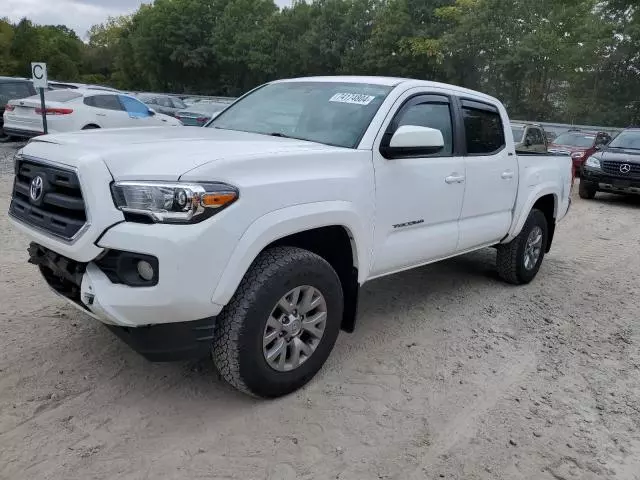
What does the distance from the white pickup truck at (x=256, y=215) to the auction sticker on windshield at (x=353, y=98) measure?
0.05ft

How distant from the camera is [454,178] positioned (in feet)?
14.3

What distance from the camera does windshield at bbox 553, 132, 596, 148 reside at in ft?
54.3

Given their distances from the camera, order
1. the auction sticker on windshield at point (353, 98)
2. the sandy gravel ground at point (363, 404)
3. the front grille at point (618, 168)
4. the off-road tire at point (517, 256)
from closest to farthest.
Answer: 1. the sandy gravel ground at point (363, 404)
2. the auction sticker on windshield at point (353, 98)
3. the off-road tire at point (517, 256)
4. the front grille at point (618, 168)

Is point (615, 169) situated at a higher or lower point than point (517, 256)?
higher

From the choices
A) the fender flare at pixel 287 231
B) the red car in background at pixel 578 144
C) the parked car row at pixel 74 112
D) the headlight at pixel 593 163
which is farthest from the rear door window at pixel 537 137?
the fender flare at pixel 287 231

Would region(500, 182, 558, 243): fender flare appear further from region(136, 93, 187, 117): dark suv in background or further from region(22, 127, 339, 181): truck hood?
region(136, 93, 187, 117): dark suv in background

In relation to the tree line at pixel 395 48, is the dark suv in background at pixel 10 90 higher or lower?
lower

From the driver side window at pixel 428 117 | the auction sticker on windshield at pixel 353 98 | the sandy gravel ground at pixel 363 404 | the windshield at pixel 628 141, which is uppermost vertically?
the auction sticker on windshield at pixel 353 98

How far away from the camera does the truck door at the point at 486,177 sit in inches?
183

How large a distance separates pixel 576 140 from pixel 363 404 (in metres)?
15.8

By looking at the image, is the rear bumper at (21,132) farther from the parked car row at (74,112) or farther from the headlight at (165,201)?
the headlight at (165,201)

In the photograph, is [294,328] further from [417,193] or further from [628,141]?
[628,141]

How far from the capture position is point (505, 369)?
3973 millimetres

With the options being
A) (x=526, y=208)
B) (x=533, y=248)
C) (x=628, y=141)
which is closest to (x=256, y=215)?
(x=526, y=208)
